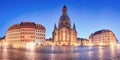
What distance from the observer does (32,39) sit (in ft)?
560

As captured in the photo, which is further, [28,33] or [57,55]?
[28,33]

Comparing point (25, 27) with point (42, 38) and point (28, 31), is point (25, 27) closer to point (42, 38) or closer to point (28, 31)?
Answer: point (28, 31)

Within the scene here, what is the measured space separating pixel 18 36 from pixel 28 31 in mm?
8899

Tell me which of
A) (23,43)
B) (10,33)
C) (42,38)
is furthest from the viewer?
(10,33)

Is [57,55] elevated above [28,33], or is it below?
below

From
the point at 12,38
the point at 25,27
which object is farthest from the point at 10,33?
the point at 25,27

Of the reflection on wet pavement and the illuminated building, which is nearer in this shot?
the reflection on wet pavement

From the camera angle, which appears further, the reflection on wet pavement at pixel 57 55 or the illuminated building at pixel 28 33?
the illuminated building at pixel 28 33

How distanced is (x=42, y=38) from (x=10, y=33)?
2957cm

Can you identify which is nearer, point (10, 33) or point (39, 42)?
point (39, 42)

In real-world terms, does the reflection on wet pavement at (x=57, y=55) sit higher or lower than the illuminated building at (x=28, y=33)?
lower

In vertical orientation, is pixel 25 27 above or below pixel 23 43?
above

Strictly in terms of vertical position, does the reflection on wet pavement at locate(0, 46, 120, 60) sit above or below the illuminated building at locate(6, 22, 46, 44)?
below

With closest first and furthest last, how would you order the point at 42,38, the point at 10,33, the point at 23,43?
the point at 23,43 → the point at 42,38 → the point at 10,33
